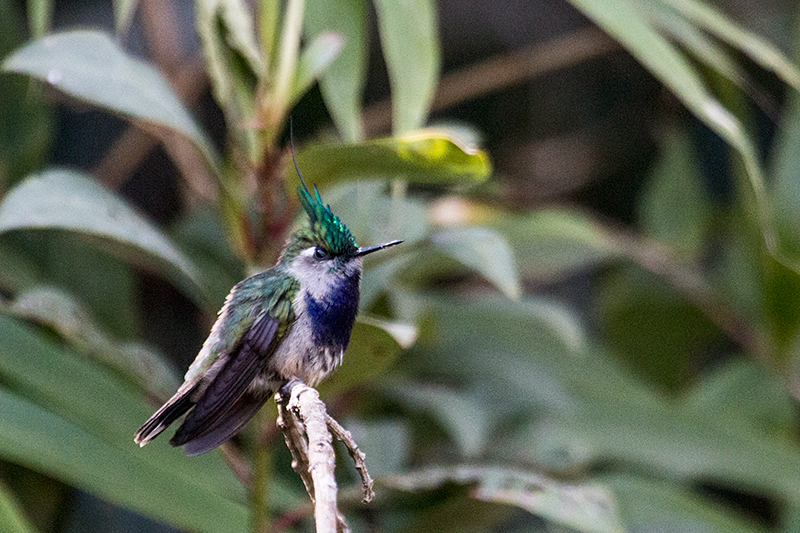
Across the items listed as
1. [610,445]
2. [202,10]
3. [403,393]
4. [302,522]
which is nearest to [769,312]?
[610,445]

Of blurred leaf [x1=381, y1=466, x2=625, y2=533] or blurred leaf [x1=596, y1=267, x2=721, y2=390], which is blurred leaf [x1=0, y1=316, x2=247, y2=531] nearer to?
blurred leaf [x1=381, y1=466, x2=625, y2=533]

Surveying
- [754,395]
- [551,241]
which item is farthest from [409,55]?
[754,395]

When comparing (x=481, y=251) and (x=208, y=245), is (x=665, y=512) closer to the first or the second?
(x=481, y=251)

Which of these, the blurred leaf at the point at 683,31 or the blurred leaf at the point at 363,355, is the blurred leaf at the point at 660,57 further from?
the blurred leaf at the point at 363,355

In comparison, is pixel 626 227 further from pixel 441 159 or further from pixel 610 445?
pixel 441 159

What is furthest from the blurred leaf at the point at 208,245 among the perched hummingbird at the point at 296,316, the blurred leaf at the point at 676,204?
the blurred leaf at the point at 676,204

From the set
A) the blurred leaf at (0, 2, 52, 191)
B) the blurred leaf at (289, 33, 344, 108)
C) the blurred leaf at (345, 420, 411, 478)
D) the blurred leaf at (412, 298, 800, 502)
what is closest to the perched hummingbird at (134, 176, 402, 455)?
the blurred leaf at (289, 33, 344, 108)
